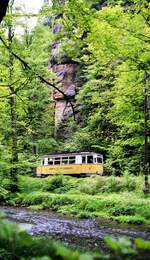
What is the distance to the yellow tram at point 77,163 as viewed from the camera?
32438 millimetres

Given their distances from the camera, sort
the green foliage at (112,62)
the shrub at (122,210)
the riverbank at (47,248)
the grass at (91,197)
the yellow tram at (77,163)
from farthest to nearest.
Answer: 1. the yellow tram at (77,163)
2. the grass at (91,197)
3. the shrub at (122,210)
4. the green foliage at (112,62)
5. the riverbank at (47,248)

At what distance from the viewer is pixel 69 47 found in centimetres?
678

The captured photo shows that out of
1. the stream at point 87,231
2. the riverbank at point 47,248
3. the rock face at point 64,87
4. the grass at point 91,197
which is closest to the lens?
the riverbank at point 47,248

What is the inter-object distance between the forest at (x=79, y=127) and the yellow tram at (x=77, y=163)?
2.16 meters

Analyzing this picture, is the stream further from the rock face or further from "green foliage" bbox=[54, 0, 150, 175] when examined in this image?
the rock face

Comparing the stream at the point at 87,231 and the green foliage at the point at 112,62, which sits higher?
the green foliage at the point at 112,62

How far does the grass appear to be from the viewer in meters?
17.1

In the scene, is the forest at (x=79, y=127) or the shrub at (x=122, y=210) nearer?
the forest at (x=79, y=127)

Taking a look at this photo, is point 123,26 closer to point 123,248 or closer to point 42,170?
point 123,248

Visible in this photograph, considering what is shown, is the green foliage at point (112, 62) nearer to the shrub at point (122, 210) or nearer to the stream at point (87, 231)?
the stream at point (87, 231)

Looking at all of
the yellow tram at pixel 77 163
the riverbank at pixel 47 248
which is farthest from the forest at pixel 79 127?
the yellow tram at pixel 77 163

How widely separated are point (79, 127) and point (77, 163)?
9.03 meters

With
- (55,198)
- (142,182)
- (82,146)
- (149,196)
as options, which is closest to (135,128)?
(142,182)

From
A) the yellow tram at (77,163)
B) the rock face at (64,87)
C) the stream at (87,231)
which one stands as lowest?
the stream at (87,231)
